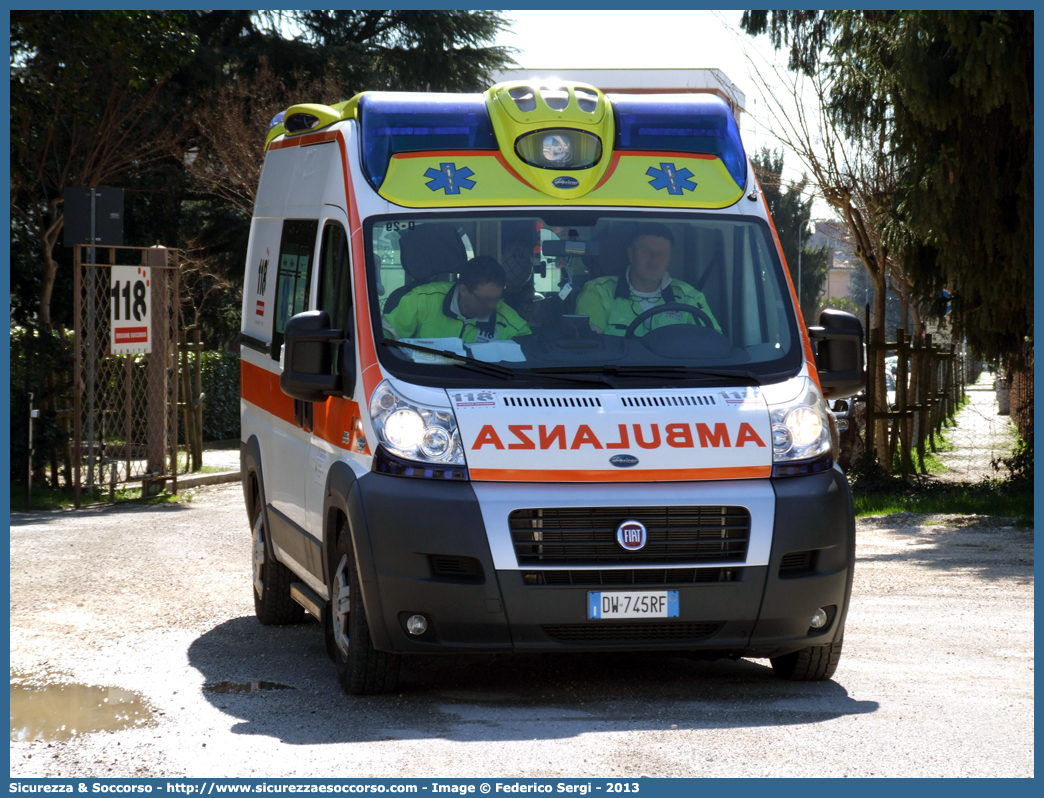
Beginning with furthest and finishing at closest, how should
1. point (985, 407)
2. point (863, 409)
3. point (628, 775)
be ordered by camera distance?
1. point (985, 407)
2. point (863, 409)
3. point (628, 775)

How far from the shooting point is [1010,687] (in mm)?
6902

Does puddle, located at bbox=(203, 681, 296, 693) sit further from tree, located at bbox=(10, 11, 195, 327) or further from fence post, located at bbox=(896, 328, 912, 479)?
fence post, located at bbox=(896, 328, 912, 479)

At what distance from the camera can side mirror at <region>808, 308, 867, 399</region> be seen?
281 inches

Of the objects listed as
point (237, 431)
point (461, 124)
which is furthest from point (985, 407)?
point (461, 124)

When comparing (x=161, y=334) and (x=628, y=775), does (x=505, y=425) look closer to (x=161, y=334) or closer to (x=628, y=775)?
(x=628, y=775)

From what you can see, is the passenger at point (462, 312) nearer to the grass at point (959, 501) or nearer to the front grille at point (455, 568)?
the front grille at point (455, 568)

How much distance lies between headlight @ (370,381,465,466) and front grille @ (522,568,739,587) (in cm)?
58

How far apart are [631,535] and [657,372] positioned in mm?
781

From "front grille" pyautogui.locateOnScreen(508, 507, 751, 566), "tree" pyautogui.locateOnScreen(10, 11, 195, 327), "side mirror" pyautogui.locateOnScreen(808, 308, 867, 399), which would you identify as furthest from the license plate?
"tree" pyautogui.locateOnScreen(10, 11, 195, 327)

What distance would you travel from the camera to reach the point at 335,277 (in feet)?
23.7

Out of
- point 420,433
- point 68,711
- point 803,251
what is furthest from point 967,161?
point 803,251

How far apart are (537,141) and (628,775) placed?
125 inches

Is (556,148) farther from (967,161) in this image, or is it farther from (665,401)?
(967,161)

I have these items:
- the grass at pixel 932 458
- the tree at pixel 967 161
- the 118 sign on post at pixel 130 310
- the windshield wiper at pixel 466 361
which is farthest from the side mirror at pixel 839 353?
the grass at pixel 932 458
